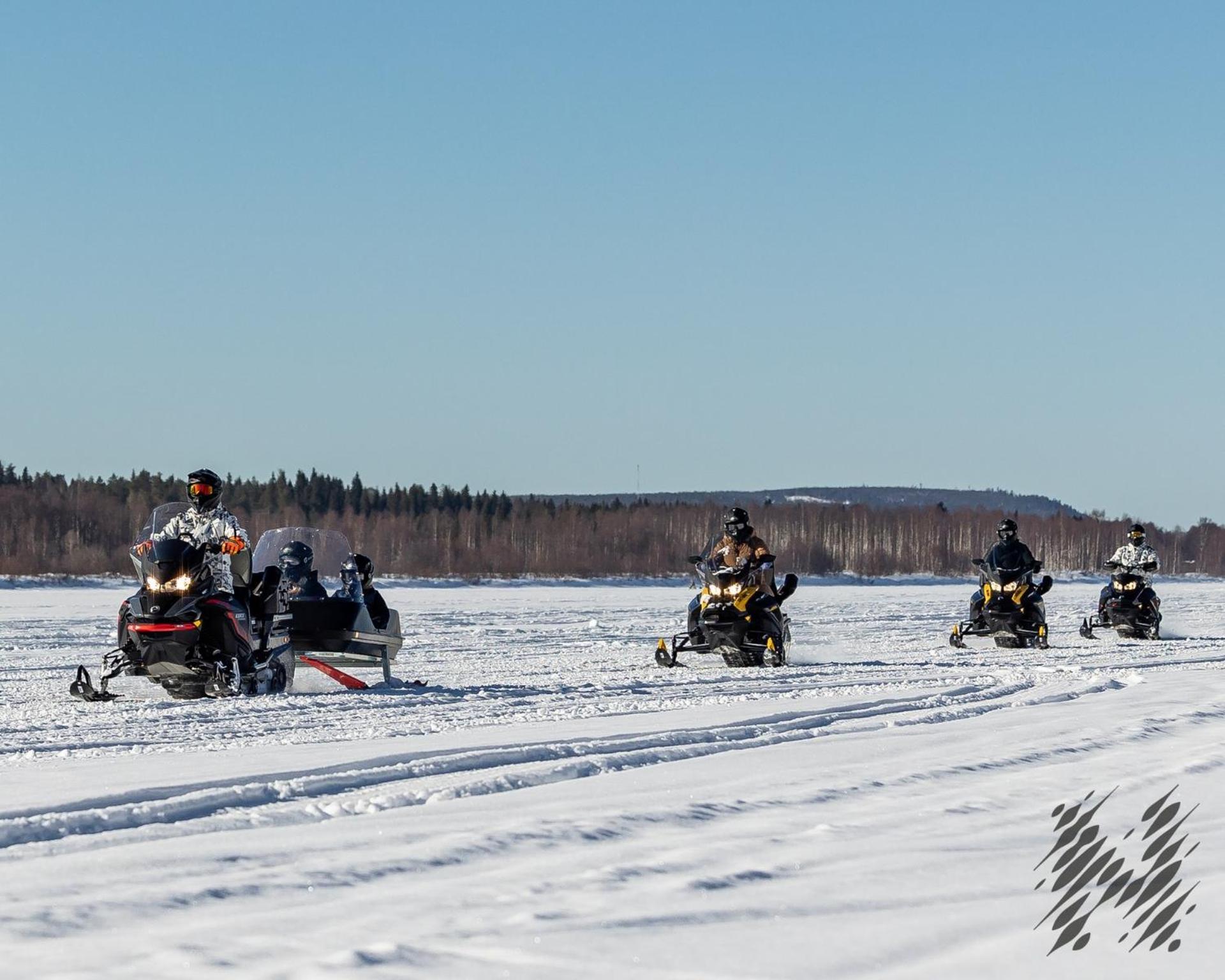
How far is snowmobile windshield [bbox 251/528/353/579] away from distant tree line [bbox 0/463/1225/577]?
69.6 meters

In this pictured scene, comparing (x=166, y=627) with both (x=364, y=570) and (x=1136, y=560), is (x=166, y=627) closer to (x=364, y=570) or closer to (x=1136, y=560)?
→ (x=364, y=570)

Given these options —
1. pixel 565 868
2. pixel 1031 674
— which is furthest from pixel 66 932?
pixel 1031 674

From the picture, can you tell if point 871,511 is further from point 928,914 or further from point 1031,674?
point 928,914

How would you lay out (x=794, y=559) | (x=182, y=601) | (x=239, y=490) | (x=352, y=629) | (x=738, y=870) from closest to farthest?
(x=738, y=870) → (x=182, y=601) → (x=352, y=629) → (x=239, y=490) → (x=794, y=559)

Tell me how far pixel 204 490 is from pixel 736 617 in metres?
5.16

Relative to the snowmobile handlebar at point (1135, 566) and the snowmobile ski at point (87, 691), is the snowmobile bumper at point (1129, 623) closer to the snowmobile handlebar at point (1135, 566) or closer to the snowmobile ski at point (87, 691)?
the snowmobile handlebar at point (1135, 566)

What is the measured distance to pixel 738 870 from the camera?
15.0 ft

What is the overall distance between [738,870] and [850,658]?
35.8ft

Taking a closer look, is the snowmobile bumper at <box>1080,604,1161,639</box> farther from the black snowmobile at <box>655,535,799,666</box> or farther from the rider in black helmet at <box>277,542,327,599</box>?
the rider in black helmet at <box>277,542,327,599</box>

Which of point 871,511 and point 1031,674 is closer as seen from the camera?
point 1031,674

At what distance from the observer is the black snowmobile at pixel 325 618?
37.2 ft

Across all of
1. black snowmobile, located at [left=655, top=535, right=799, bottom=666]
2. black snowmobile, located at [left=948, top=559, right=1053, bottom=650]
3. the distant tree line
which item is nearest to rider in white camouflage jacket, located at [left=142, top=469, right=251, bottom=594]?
black snowmobile, located at [left=655, top=535, right=799, bottom=666]

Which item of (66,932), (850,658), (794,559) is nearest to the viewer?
(66,932)

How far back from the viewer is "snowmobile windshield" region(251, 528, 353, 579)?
11781 mm
